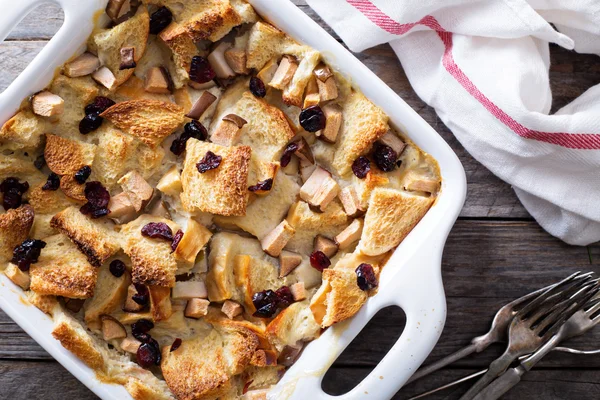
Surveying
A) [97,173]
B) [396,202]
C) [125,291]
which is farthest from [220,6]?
[125,291]

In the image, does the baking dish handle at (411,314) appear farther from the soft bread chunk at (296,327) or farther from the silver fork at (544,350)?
the silver fork at (544,350)

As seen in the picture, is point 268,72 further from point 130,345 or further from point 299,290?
point 130,345

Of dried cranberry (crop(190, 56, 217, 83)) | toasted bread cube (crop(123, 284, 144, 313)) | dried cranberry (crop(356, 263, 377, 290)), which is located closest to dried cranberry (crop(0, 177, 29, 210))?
toasted bread cube (crop(123, 284, 144, 313))

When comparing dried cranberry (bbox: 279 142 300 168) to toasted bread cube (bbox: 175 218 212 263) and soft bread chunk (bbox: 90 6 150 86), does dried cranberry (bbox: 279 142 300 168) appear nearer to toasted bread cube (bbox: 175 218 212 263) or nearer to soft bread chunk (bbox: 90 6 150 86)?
toasted bread cube (bbox: 175 218 212 263)

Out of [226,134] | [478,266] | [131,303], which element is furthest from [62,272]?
[478,266]

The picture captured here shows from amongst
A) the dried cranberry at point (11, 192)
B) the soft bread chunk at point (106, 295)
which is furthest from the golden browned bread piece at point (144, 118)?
the soft bread chunk at point (106, 295)

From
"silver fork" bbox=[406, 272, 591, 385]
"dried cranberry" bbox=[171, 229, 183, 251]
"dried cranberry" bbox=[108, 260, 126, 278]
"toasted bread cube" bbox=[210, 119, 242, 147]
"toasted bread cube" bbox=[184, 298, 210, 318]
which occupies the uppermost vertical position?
"toasted bread cube" bbox=[210, 119, 242, 147]

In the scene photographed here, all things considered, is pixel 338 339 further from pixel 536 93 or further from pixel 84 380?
pixel 536 93
